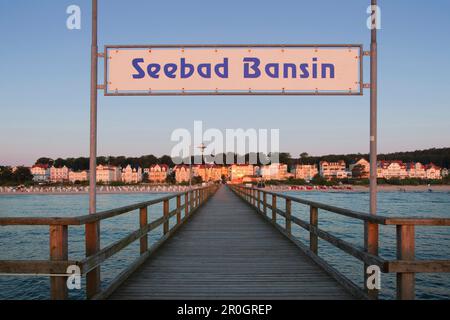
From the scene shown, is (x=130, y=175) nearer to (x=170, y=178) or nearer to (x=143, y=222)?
(x=170, y=178)

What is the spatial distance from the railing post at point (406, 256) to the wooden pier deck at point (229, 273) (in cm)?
111

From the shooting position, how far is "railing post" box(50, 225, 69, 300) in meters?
3.86

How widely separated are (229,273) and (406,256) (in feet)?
9.33

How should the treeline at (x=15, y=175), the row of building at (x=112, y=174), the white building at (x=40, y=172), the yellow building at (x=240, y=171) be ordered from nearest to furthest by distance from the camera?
1. the treeline at (x=15, y=175)
2. the yellow building at (x=240, y=171)
3. the row of building at (x=112, y=174)
4. the white building at (x=40, y=172)

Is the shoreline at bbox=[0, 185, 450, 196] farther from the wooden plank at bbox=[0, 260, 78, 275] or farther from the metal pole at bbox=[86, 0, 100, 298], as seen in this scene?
the wooden plank at bbox=[0, 260, 78, 275]

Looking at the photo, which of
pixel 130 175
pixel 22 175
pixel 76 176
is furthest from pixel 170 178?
pixel 22 175

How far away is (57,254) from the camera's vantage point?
3855mm

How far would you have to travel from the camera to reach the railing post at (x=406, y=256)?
3.88 meters

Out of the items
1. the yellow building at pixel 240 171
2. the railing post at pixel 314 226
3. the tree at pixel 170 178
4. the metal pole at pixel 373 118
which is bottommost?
the tree at pixel 170 178

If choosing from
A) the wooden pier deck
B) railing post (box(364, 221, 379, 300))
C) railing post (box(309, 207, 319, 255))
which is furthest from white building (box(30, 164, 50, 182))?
railing post (box(364, 221, 379, 300))

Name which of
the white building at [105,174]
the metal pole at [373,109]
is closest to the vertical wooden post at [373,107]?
the metal pole at [373,109]

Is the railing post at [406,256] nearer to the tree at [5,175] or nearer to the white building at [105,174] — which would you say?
the white building at [105,174]

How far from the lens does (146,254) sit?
7004 mm
